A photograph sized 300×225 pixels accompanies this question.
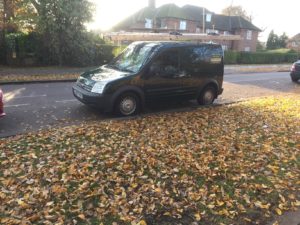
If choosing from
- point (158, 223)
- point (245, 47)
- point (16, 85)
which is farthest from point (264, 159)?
point (245, 47)

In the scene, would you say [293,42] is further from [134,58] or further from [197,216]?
[197,216]

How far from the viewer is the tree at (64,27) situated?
63.6ft

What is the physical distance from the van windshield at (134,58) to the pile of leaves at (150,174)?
1.98m

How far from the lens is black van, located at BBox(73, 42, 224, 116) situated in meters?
8.13

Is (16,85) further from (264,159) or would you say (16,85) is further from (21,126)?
(264,159)

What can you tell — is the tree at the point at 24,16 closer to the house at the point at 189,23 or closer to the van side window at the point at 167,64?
the van side window at the point at 167,64

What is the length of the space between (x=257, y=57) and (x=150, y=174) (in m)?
37.7

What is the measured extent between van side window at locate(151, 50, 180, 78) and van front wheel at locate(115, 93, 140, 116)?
0.94 meters

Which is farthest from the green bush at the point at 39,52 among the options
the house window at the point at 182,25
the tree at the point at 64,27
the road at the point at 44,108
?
the house window at the point at 182,25

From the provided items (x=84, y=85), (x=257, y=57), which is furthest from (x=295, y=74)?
(x=257, y=57)

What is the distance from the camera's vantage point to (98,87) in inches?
316

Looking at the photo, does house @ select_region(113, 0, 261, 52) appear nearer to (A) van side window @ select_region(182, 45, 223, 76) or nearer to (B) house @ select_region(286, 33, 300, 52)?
(B) house @ select_region(286, 33, 300, 52)

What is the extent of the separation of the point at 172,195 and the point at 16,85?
11425 mm

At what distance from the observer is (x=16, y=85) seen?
1355cm
